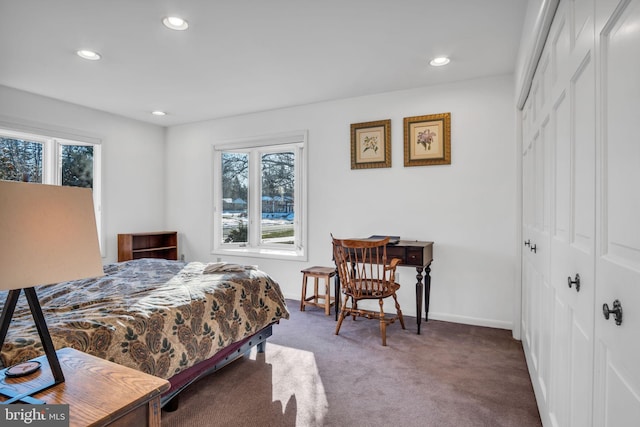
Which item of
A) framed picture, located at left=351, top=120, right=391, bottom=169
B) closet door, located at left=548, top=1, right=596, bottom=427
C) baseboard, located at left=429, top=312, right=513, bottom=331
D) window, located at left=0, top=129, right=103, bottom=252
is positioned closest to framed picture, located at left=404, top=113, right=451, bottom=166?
framed picture, located at left=351, top=120, right=391, bottom=169

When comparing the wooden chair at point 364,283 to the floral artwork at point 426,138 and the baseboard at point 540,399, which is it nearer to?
the baseboard at point 540,399

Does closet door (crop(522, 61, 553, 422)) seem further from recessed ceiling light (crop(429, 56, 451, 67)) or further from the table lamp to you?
the table lamp

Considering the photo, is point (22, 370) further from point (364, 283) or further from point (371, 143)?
point (371, 143)

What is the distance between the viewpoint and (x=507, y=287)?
3.33 metres

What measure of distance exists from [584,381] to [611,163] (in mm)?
692

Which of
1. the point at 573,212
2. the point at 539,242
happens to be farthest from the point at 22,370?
the point at 539,242

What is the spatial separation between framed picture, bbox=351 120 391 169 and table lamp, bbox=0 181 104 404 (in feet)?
10.5

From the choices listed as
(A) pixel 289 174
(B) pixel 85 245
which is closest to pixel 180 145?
(A) pixel 289 174

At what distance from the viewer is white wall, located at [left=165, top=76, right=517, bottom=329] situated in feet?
11.0

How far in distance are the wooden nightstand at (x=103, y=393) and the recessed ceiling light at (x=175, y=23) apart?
2181mm

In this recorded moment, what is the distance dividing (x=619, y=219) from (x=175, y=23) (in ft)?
8.84

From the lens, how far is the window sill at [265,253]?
444cm

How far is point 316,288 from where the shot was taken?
401 centimetres

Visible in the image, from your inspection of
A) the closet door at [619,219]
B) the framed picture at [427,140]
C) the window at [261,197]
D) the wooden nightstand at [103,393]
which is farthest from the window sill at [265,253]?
the closet door at [619,219]
